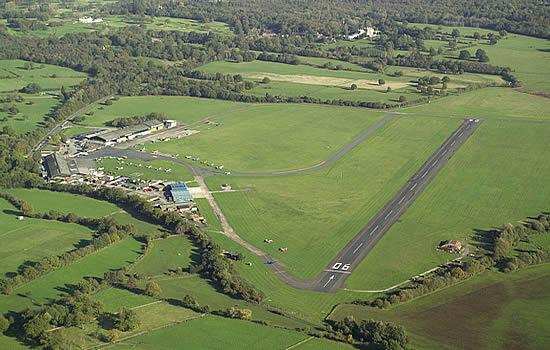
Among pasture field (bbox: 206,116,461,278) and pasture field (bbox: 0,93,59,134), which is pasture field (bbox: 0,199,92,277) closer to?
pasture field (bbox: 206,116,461,278)

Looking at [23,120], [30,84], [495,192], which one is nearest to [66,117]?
[23,120]

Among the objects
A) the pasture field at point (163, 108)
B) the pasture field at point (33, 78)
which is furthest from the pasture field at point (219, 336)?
the pasture field at point (33, 78)

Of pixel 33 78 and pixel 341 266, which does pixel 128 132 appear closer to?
pixel 33 78

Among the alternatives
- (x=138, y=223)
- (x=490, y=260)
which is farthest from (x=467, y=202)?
(x=138, y=223)

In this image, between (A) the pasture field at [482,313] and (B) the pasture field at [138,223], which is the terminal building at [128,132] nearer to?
(B) the pasture field at [138,223]

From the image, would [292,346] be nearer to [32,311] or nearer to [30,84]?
[32,311]

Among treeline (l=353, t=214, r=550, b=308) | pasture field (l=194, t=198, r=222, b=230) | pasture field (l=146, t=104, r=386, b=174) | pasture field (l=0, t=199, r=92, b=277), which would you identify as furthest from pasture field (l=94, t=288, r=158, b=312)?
pasture field (l=146, t=104, r=386, b=174)
